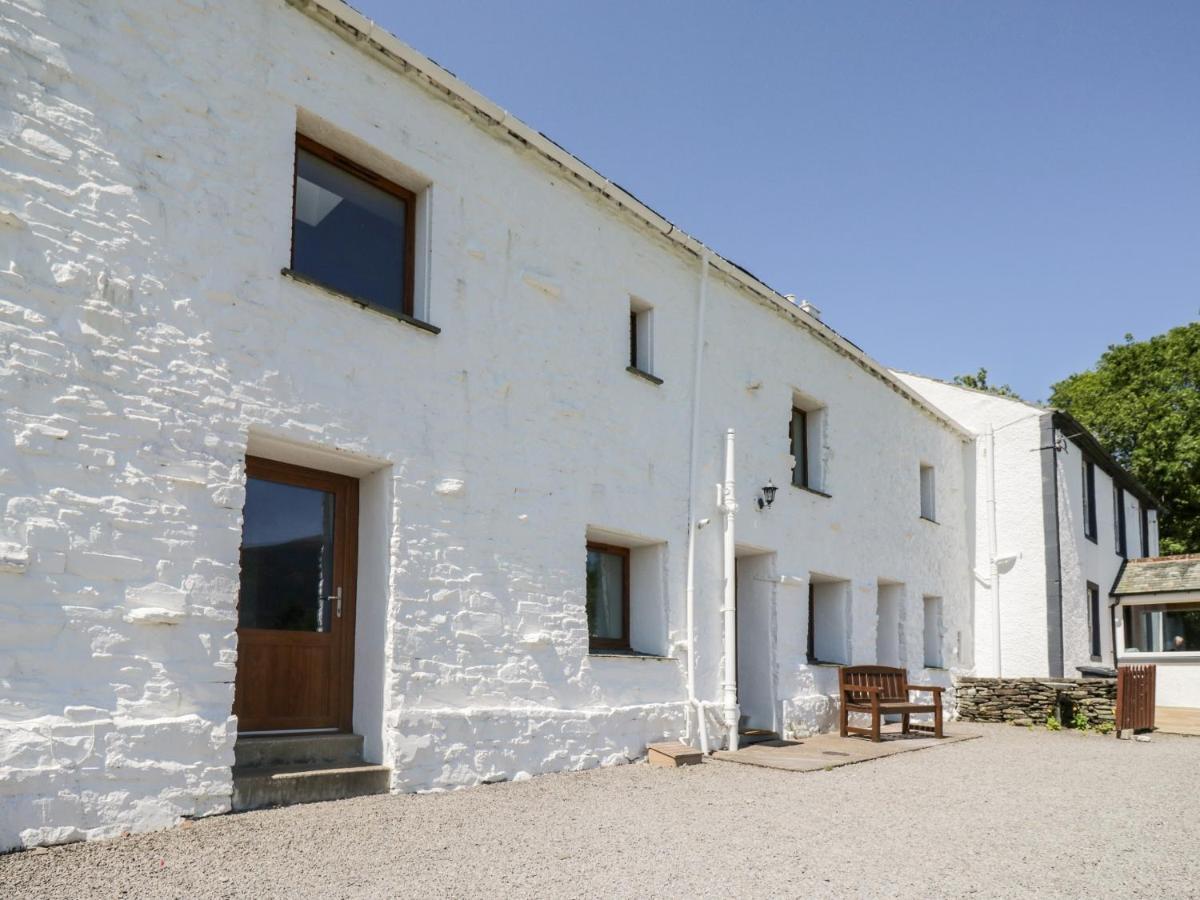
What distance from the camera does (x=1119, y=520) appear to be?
22.3 metres

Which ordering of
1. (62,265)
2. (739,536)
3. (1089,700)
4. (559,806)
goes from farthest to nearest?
(1089,700) → (739,536) → (559,806) → (62,265)

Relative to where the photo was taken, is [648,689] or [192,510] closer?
[192,510]

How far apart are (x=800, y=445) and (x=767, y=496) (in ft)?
7.24

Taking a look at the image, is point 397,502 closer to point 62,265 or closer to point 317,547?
point 317,547

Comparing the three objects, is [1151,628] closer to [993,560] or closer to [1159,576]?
[1159,576]

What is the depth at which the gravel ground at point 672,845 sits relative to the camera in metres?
4.58

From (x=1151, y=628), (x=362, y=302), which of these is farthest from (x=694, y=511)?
(x=1151, y=628)

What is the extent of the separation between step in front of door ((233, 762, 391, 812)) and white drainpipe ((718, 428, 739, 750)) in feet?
14.1

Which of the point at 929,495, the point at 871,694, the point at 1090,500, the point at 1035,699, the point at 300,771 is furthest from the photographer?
the point at 1090,500

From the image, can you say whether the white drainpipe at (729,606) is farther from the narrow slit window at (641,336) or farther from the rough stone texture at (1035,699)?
the rough stone texture at (1035,699)

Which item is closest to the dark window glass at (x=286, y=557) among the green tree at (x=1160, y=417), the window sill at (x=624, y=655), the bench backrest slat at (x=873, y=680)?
the window sill at (x=624, y=655)

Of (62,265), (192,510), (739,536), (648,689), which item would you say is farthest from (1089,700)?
(62,265)

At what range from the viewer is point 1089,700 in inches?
543

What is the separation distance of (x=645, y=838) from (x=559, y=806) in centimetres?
105
